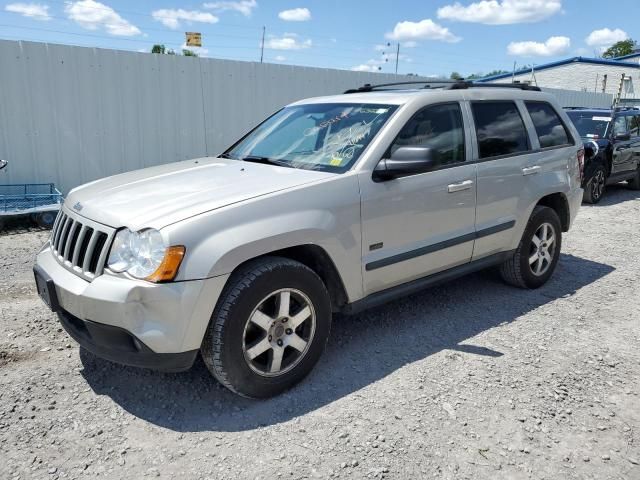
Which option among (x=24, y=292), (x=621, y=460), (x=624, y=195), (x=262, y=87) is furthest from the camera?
(x=624, y=195)

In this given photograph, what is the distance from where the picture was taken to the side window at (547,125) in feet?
15.5

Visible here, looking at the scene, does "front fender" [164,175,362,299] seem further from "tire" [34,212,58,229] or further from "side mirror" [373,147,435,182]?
"tire" [34,212,58,229]

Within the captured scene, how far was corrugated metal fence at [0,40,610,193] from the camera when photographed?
728cm

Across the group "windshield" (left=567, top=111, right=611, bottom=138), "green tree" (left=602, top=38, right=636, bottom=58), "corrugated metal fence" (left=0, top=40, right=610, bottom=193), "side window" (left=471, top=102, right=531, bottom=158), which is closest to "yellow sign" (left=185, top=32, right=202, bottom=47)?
"corrugated metal fence" (left=0, top=40, right=610, bottom=193)

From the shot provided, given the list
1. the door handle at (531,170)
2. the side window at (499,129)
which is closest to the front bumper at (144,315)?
the side window at (499,129)

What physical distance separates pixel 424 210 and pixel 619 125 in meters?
8.48

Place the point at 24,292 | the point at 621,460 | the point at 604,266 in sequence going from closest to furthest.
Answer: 1. the point at 621,460
2. the point at 24,292
3. the point at 604,266

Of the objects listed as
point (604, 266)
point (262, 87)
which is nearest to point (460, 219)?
point (604, 266)

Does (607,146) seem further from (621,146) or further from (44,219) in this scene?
(44,219)

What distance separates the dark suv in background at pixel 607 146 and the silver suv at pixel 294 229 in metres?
5.63

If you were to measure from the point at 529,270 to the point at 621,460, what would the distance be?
2.38 meters

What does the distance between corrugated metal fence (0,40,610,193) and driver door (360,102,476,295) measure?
5.67 m

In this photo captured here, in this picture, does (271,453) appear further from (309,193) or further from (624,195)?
(624,195)

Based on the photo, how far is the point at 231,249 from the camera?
9.04 feet
